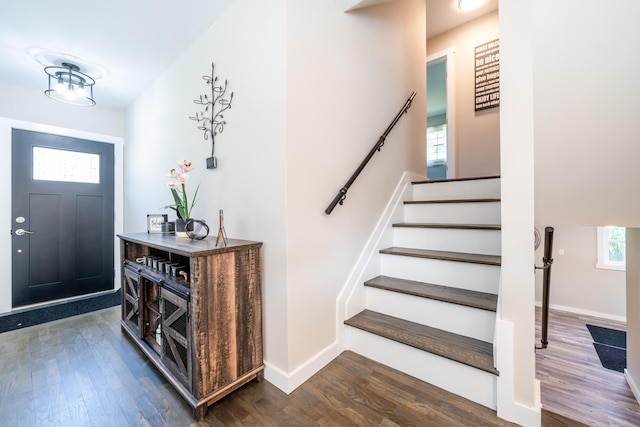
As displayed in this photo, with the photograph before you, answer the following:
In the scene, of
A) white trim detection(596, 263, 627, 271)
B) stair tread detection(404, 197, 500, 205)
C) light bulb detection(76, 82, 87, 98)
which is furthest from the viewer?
white trim detection(596, 263, 627, 271)

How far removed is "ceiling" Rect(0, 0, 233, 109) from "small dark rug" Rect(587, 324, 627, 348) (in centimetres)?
563

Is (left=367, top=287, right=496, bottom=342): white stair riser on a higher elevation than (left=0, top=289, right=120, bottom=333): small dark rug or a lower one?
higher

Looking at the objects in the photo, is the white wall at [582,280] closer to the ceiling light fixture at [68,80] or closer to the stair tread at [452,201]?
the stair tread at [452,201]

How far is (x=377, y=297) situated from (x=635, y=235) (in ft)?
6.57

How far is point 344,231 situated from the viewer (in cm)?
187

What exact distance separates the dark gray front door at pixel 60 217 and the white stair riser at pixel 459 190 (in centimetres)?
398

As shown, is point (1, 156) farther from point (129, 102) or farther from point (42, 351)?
point (42, 351)

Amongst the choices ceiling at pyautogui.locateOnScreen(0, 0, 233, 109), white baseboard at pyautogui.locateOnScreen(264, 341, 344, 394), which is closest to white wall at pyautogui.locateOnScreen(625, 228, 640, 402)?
white baseboard at pyautogui.locateOnScreen(264, 341, 344, 394)

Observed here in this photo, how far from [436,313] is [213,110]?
2165mm

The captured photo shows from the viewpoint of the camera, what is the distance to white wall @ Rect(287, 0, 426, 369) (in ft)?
5.06

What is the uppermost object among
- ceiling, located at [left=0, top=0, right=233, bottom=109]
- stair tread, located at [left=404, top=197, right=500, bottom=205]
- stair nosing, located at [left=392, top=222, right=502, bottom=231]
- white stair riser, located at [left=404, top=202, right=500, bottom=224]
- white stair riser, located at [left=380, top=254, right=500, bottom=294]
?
ceiling, located at [left=0, top=0, right=233, bottom=109]

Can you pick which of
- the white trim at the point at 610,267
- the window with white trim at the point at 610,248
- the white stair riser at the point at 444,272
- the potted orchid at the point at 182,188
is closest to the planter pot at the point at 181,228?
the potted orchid at the point at 182,188

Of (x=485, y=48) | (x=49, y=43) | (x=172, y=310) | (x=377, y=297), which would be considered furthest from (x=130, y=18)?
(x=485, y=48)

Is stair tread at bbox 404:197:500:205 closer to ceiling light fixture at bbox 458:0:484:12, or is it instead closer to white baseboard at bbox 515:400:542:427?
white baseboard at bbox 515:400:542:427
